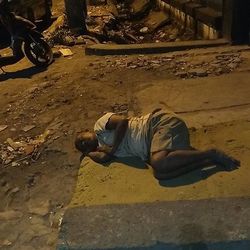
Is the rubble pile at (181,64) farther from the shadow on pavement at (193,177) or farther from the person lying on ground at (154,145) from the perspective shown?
the shadow on pavement at (193,177)

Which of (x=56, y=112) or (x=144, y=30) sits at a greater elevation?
(x=56, y=112)

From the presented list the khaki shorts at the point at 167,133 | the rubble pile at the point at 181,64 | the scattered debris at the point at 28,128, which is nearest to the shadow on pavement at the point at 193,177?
the khaki shorts at the point at 167,133

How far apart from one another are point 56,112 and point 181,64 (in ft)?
6.70

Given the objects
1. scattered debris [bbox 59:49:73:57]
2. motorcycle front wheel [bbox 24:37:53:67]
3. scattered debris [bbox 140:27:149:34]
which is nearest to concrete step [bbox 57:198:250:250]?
motorcycle front wheel [bbox 24:37:53:67]

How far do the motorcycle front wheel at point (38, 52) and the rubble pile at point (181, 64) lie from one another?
0.89 metres

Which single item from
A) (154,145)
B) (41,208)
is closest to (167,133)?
(154,145)

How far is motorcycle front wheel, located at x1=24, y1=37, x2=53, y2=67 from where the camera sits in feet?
23.5

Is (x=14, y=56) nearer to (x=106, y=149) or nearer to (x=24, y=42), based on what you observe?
(x=24, y=42)

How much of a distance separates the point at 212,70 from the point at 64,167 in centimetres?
273

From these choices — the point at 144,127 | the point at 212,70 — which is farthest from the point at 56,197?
the point at 212,70

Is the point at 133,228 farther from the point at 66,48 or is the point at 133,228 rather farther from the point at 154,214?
the point at 66,48

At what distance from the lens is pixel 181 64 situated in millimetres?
6531

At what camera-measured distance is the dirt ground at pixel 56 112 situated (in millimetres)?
3818

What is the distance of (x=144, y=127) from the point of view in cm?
390
